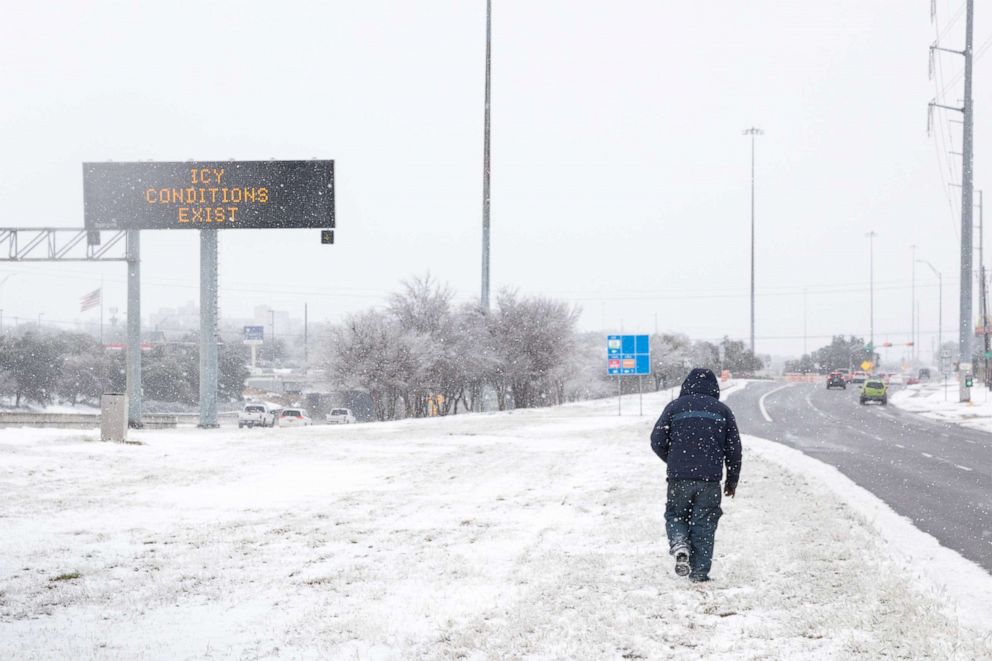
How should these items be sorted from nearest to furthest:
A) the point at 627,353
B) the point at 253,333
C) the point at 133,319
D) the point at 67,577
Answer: the point at 67,577, the point at 133,319, the point at 627,353, the point at 253,333

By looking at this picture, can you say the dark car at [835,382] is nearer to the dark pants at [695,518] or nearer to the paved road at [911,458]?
the paved road at [911,458]

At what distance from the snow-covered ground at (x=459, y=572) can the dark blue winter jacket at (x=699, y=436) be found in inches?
37.8

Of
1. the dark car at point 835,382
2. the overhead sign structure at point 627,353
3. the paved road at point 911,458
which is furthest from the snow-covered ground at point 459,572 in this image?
the dark car at point 835,382

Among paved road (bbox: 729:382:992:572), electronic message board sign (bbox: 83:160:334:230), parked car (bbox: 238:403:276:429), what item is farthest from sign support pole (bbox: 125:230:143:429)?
paved road (bbox: 729:382:992:572)

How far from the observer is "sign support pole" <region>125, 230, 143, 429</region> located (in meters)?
34.2

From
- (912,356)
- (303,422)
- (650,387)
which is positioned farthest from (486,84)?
(912,356)

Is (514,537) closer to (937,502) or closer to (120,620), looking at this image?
(120,620)

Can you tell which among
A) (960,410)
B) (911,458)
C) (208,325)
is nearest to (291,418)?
(208,325)

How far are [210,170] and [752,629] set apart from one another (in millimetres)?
31536

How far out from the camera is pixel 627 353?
123 ft

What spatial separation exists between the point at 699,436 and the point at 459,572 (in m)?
2.54

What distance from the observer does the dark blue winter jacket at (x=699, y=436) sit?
7926 mm

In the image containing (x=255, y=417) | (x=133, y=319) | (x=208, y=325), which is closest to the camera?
(x=133, y=319)

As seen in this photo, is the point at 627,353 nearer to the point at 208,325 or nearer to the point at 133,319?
the point at 208,325
